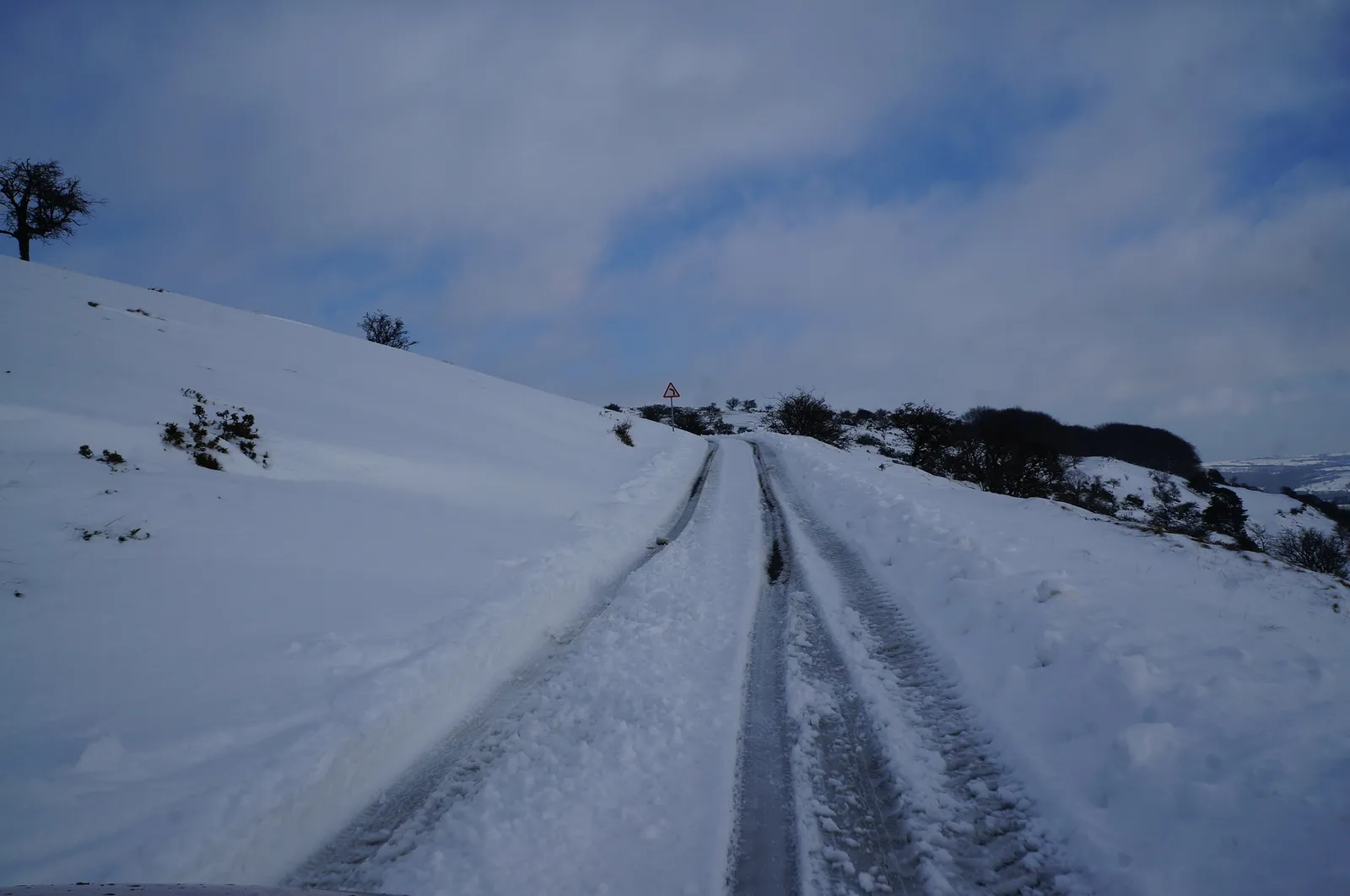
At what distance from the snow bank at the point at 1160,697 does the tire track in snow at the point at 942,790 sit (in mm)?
158

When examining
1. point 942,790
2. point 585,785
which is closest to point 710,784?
point 585,785

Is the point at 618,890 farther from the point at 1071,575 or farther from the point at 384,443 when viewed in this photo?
the point at 384,443

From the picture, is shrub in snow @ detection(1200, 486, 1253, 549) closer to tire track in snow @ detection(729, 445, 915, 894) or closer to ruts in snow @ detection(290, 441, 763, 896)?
tire track in snow @ detection(729, 445, 915, 894)

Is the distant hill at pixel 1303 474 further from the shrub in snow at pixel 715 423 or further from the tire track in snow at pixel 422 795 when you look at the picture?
the tire track in snow at pixel 422 795

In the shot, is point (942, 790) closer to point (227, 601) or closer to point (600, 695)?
point (600, 695)

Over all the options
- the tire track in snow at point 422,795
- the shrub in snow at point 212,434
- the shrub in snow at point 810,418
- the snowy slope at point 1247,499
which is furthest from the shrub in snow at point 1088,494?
the shrub in snow at point 212,434

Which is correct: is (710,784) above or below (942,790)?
below

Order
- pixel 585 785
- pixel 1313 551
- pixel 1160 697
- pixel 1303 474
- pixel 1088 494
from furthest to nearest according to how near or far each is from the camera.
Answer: pixel 1303 474
pixel 1088 494
pixel 1313 551
pixel 1160 697
pixel 585 785

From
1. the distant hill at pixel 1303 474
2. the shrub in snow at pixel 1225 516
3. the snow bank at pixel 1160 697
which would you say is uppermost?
the distant hill at pixel 1303 474

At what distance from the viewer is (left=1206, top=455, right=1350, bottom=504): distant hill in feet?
115

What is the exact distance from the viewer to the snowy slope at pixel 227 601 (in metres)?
2.40

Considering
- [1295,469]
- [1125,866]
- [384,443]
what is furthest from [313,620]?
[1295,469]

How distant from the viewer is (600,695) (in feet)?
11.9

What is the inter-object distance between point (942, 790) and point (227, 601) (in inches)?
203
